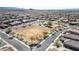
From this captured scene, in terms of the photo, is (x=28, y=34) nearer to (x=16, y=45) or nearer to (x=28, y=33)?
(x=28, y=33)

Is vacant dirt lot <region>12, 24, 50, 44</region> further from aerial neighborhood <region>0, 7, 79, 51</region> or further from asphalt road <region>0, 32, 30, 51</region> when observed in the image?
asphalt road <region>0, 32, 30, 51</region>

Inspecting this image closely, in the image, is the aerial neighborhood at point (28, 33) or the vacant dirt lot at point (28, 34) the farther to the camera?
the vacant dirt lot at point (28, 34)

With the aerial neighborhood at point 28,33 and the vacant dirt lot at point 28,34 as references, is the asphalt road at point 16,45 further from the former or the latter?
the vacant dirt lot at point 28,34

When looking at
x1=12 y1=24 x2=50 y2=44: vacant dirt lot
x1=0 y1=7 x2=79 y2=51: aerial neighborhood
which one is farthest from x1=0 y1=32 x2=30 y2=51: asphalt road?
x1=12 y1=24 x2=50 y2=44: vacant dirt lot

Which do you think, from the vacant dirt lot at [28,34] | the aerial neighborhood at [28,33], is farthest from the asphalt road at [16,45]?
the vacant dirt lot at [28,34]
